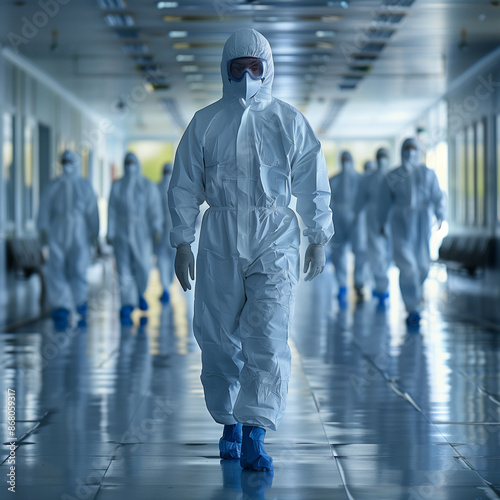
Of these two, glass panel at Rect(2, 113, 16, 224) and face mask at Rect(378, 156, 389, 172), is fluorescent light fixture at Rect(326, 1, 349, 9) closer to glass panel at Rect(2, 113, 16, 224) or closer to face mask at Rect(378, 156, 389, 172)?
face mask at Rect(378, 156, 389, 172)

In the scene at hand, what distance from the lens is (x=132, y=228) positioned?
10312mm

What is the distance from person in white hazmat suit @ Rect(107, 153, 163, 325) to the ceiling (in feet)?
8.04

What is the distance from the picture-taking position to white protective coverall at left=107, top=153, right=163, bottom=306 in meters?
10.2

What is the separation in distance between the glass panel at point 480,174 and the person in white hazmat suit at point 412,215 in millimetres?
7838

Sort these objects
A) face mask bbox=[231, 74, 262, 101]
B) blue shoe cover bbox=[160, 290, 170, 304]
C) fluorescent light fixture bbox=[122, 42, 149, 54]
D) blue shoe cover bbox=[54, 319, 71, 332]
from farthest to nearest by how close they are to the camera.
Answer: fluorescent light fixture bbox=[122, 42, 149, 54] → blue shoe cover bbox=[160, 290, 170, 304] → blue shoe cover bbox=[54, 319, 71, 332] → face mask bbox=[231, 74, 262, 101]

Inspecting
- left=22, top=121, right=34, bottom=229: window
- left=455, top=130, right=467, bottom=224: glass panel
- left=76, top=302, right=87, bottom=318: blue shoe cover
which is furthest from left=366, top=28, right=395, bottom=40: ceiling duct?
left=455, top=130, right=467, bottom=224: glass panel

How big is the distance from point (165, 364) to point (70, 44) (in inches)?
352

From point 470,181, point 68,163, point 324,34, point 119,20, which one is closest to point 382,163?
point 324,34

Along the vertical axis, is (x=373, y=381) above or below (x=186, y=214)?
below

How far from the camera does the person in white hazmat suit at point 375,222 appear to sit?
40.5 ft

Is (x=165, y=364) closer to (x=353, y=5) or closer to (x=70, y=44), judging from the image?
(x=353, y=5)

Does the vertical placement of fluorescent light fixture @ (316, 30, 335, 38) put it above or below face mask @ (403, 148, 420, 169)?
above

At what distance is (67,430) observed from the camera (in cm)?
467

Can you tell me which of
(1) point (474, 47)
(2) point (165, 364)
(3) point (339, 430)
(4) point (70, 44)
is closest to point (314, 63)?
(1) point (474, 47)
